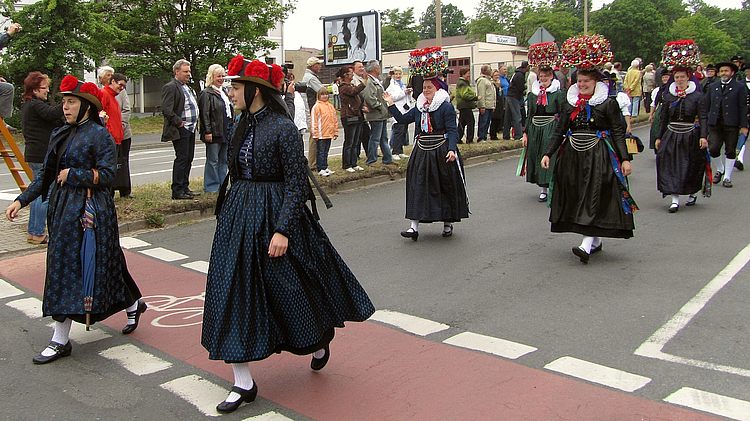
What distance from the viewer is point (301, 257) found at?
450 cm

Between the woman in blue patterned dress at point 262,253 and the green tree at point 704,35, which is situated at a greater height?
the green tree at point 704,35

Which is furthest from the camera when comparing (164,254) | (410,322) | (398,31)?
(398,31)

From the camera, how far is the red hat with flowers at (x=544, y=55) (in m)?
11.2

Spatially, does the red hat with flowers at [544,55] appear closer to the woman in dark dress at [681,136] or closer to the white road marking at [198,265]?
the woman in dark dress at [681,136]

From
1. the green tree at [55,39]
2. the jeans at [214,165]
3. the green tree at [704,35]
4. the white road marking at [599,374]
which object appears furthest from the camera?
the green tree at [704,35]

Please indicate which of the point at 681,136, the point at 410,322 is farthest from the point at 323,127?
the point at 410,322

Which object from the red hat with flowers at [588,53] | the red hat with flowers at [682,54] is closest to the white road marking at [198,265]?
the red hat with flowers at [588,53]

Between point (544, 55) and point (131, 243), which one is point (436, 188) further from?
point (131, 243)

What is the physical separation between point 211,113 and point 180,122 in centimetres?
54

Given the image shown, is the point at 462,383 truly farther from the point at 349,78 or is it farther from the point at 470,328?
the point at 349,78

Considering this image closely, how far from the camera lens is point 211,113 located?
11.2m

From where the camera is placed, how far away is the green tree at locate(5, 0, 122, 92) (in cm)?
2616

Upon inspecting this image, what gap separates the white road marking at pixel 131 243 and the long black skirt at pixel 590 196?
476cm

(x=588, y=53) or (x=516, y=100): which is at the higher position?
(x=588, y=53)
